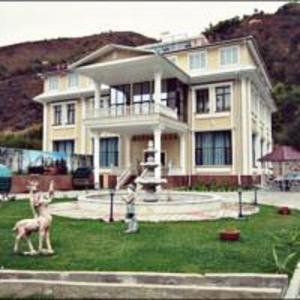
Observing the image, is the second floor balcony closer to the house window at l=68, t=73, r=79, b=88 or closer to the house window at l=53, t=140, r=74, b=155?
the house window at l=68, t=73, r=79, b=88

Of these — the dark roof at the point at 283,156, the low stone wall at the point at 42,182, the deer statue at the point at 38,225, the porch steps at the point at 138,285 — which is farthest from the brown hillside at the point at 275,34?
the porch steps at the point at 138,285

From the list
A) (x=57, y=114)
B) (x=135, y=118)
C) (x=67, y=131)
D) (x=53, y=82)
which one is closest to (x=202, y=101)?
(x=135, y=118)

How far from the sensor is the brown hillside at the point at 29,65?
62684 millimetres

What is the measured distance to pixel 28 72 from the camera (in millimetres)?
75062

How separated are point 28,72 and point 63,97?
42949mm

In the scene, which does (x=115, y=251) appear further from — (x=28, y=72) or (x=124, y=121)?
(x=28, y=72)

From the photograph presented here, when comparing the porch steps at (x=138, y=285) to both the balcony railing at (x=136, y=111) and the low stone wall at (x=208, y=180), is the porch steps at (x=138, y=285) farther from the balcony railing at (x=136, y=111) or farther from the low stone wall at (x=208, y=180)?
the low stone wall at (x=208, y=180)

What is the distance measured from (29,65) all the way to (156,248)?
75.0 m

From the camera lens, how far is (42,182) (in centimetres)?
2539

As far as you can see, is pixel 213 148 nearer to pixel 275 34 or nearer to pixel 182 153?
pixel 182 153

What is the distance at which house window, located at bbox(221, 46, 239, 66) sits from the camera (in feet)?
92.2

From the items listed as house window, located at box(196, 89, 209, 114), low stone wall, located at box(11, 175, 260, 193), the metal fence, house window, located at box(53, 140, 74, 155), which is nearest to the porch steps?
low stone wall, located at box(11, 175, 260, 193)

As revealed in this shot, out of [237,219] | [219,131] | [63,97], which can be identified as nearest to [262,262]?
[237,219]

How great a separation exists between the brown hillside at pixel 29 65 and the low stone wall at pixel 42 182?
34073 millimetres
